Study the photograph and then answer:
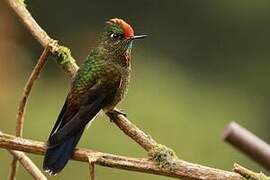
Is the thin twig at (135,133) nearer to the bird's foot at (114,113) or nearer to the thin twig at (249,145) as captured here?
the bird's foot at (114,113)

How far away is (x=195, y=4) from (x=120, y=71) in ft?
53.2

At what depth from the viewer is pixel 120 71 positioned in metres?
3.19

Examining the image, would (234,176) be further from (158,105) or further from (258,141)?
(158,105)

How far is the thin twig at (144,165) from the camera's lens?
2.48 metres

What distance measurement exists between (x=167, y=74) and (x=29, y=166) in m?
12.2

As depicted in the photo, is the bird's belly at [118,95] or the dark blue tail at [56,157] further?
the bird's belly at [118,95]

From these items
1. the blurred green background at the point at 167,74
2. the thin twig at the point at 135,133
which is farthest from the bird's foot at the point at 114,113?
the blurred green background at the point at 167,74

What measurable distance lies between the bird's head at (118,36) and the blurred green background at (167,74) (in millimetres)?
5740

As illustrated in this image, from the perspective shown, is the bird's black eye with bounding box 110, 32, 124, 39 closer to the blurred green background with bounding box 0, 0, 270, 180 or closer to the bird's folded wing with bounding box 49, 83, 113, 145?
the bird's folded wing with bounding box 49, 83, 113, 145

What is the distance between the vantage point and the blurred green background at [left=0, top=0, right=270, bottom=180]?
10.9 metres

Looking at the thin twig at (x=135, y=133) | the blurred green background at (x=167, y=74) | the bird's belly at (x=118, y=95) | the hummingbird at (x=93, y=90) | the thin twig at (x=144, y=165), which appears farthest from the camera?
the blurred green background at (x=167, y=74)

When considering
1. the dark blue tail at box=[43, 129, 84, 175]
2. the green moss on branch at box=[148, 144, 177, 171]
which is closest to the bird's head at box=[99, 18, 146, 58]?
the dark blue tail at box=[43, 129, 84, 175]

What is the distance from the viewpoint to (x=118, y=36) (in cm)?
318

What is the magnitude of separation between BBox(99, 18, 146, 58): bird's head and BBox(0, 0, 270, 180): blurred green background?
574 cm
